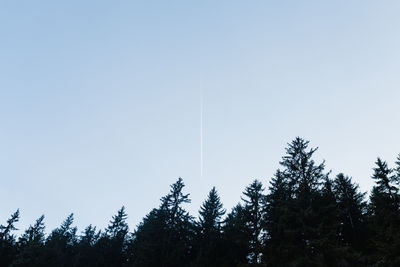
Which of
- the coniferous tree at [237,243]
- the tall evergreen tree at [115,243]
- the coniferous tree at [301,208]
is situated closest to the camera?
the coniferous tree at [301,208]

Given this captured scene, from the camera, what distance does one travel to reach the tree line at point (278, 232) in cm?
2058

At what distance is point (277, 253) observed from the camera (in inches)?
856

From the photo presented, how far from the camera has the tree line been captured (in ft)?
67.5

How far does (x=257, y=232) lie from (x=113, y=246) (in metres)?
31.9

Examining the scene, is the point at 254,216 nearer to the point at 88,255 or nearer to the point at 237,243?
the point at 237,243

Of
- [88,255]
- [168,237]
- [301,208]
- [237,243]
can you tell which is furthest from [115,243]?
[301,208]

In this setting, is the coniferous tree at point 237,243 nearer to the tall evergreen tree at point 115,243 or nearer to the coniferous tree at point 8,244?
the tall evergreen tree at point 115,243

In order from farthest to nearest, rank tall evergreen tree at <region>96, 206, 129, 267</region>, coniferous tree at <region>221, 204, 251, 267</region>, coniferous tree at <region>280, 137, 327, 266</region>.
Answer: tall evergreen tree at <region>96, 206, 129, 267</region>, coniferous tree at <region>221, 204, 251, 267</region>, coniferous tree at <region>280, 137, 327, 266</region>

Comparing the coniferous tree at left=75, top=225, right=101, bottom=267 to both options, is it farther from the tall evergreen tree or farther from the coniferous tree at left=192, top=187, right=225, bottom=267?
the coniferous tree at left=192, top=187, right=225, bottom=267

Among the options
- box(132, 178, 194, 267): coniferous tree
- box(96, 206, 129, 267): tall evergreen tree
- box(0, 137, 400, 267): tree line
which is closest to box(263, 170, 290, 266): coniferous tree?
box(0, 137, 400, 267): tree line

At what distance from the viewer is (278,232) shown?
23.8m

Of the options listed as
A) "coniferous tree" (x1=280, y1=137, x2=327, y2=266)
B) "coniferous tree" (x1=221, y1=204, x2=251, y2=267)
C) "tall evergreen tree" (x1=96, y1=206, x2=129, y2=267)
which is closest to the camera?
"coniferous tree" (x1=280, y1=137, x2=327, y2=266)

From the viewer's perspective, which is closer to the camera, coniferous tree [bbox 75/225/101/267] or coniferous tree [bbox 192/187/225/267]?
coniferous tree [bbox 192/187/225/267]

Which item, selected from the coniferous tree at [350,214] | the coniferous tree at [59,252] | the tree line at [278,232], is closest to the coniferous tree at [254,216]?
the tree line at [278,232]
